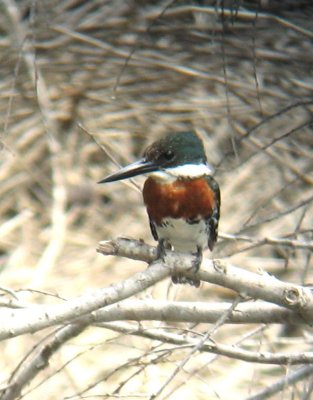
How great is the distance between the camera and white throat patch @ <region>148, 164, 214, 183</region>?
265 cm

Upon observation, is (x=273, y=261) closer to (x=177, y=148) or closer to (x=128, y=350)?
(x=128, y=350)

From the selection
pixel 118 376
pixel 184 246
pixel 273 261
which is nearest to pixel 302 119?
pixel 273 261

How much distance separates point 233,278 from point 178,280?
1.12ft

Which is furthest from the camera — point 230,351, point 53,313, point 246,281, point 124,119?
point 124,119

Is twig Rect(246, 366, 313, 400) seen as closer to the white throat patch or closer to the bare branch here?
the bare branch

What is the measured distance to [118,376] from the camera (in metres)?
3.97

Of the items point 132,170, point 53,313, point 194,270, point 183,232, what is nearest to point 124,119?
point 183,232

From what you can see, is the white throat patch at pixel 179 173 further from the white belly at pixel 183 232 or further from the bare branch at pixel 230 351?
the bare branch at pixel 230 351

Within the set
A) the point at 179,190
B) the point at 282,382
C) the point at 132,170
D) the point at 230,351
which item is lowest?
the point at 282,382

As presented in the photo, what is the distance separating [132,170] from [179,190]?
0.20 m

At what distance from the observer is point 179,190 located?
8.74 feet

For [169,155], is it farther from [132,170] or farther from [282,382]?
[282,382]

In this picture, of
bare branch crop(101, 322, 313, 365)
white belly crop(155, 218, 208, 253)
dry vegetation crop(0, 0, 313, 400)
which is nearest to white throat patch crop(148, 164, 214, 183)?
white belly crop(155, 218, 208, 253)

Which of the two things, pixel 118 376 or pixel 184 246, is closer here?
pixel 184 246
